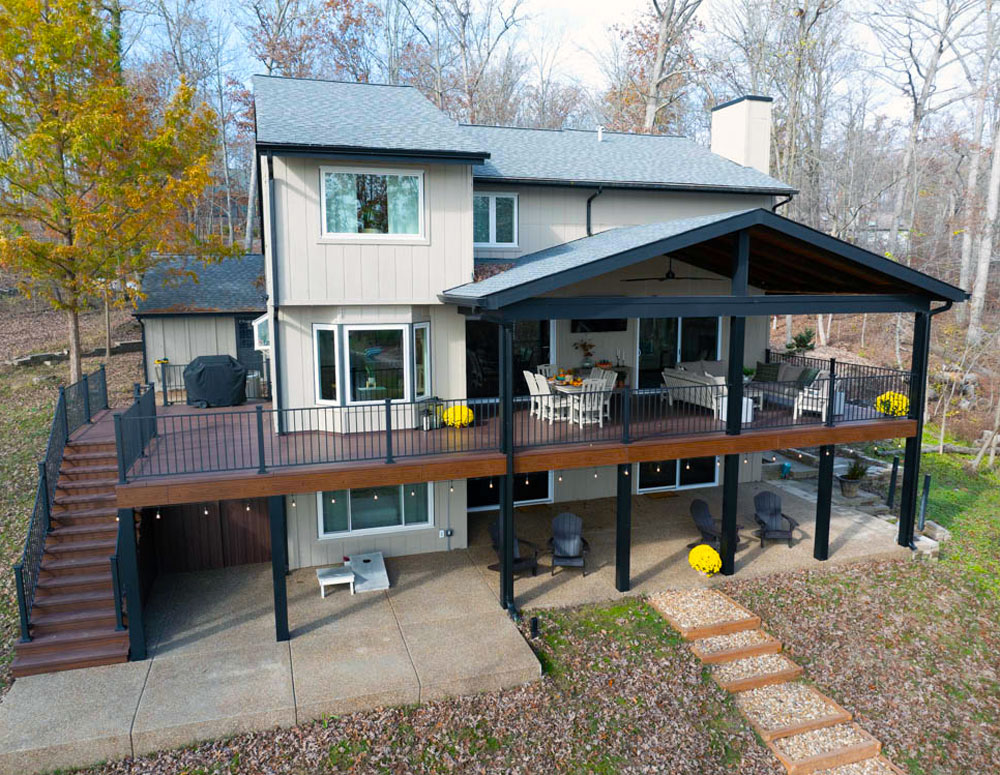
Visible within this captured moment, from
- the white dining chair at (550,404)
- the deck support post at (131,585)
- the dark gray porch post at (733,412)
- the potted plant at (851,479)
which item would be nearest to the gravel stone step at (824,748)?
the dark gray porch post at (733,412)

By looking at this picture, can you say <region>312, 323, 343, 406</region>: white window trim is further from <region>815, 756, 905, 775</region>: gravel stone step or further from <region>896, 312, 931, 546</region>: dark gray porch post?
<region>896, 312, 931, 546</region>: dark gray porch post

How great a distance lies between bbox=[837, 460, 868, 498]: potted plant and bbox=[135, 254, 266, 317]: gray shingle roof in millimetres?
16239

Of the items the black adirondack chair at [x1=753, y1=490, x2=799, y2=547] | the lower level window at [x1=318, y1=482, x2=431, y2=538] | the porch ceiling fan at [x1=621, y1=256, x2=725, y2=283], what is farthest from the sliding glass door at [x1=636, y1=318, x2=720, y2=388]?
the lower level window at [x1=318, y1=482, x2=431, y2=538]

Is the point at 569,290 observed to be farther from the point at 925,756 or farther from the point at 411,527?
the point at 925,756

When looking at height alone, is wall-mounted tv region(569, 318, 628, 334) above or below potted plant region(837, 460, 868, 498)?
above

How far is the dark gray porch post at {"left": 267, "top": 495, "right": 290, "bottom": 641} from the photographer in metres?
9.62

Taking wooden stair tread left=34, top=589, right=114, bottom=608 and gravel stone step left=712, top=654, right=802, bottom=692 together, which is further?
wooden stair tread left=34, top=589, right=114, bottom=608

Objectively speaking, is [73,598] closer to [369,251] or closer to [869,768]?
[369,251]

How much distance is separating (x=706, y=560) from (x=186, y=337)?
1545cm

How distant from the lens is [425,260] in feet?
39.2

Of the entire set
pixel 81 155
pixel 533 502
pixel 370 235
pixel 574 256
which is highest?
pixel 81 155

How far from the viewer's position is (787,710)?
29.0 ft

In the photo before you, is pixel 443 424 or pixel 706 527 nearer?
pixel 443 424

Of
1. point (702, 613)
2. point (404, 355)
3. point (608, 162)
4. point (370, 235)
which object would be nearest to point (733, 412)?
point (702, 613)
